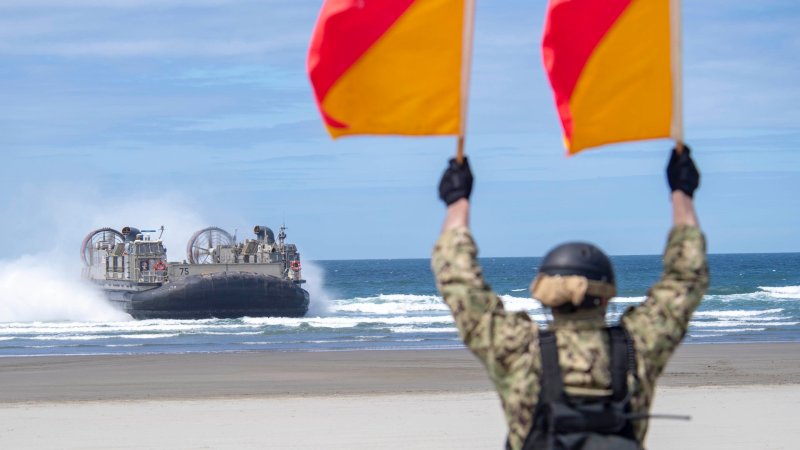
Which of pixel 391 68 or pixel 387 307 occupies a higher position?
pixel 391 68

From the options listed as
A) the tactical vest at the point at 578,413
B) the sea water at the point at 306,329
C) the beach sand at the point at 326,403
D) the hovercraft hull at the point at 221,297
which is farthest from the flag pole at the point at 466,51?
the hovercraft hull at the point at 221,297

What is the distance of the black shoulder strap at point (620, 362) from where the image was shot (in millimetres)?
2836

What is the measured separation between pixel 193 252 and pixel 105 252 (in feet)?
14.4

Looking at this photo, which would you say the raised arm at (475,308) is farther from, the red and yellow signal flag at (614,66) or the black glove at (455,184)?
the red and yellow signal flag at (614,66)

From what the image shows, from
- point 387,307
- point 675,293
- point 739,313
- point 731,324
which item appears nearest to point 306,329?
point 731,324

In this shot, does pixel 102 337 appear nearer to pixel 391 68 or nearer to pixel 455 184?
pixel 391 68

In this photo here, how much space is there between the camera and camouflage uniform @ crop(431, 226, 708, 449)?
9.29ft

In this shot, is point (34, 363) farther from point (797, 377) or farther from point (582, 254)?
point (582, 254)

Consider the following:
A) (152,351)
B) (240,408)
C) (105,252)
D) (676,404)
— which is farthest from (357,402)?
(105,252)

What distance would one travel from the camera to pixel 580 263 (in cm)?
291

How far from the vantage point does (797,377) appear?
54.9 ft

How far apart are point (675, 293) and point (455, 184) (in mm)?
577

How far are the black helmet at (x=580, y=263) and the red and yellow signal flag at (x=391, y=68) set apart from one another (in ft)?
2.31

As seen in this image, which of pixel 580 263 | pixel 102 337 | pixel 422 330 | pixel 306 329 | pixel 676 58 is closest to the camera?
pixel 580 263
